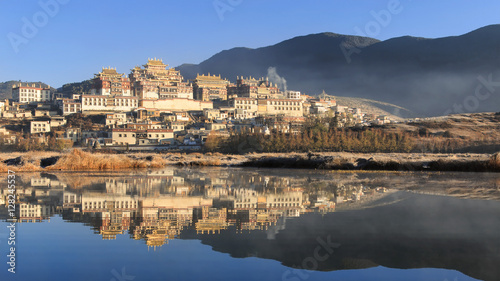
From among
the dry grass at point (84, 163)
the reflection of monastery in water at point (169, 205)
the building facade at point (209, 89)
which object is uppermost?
the building facade at point (209, 89)

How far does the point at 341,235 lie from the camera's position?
8.26 meters

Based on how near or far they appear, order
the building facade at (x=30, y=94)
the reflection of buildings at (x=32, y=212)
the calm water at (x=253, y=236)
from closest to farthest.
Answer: the calm water at (x=253, y=236) < the reflection of buildings at (x=32, y=212) < the building facade at (x=30, y=94)

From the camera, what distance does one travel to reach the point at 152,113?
89000mm

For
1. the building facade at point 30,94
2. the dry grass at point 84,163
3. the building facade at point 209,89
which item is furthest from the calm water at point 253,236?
the building facade at point 30,94

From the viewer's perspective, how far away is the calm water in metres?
6.42

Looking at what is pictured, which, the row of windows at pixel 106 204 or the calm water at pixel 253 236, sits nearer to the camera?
the calm water at pixel 253 236

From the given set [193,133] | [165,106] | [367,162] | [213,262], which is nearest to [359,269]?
[213,262]

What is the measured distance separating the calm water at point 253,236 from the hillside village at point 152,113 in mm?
48767

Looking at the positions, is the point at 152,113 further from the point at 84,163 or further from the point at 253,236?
the point at 253,236

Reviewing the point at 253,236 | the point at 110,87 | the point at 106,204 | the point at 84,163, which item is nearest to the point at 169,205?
the point at 106,204

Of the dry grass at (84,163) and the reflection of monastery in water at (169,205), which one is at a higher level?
the dry grass at (84,163)

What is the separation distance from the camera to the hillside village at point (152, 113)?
69.9m

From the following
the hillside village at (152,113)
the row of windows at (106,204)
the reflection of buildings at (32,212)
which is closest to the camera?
the reflection of buildings at (32,212)

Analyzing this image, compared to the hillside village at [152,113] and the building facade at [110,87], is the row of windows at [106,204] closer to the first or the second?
the hillside village at [152,113]
